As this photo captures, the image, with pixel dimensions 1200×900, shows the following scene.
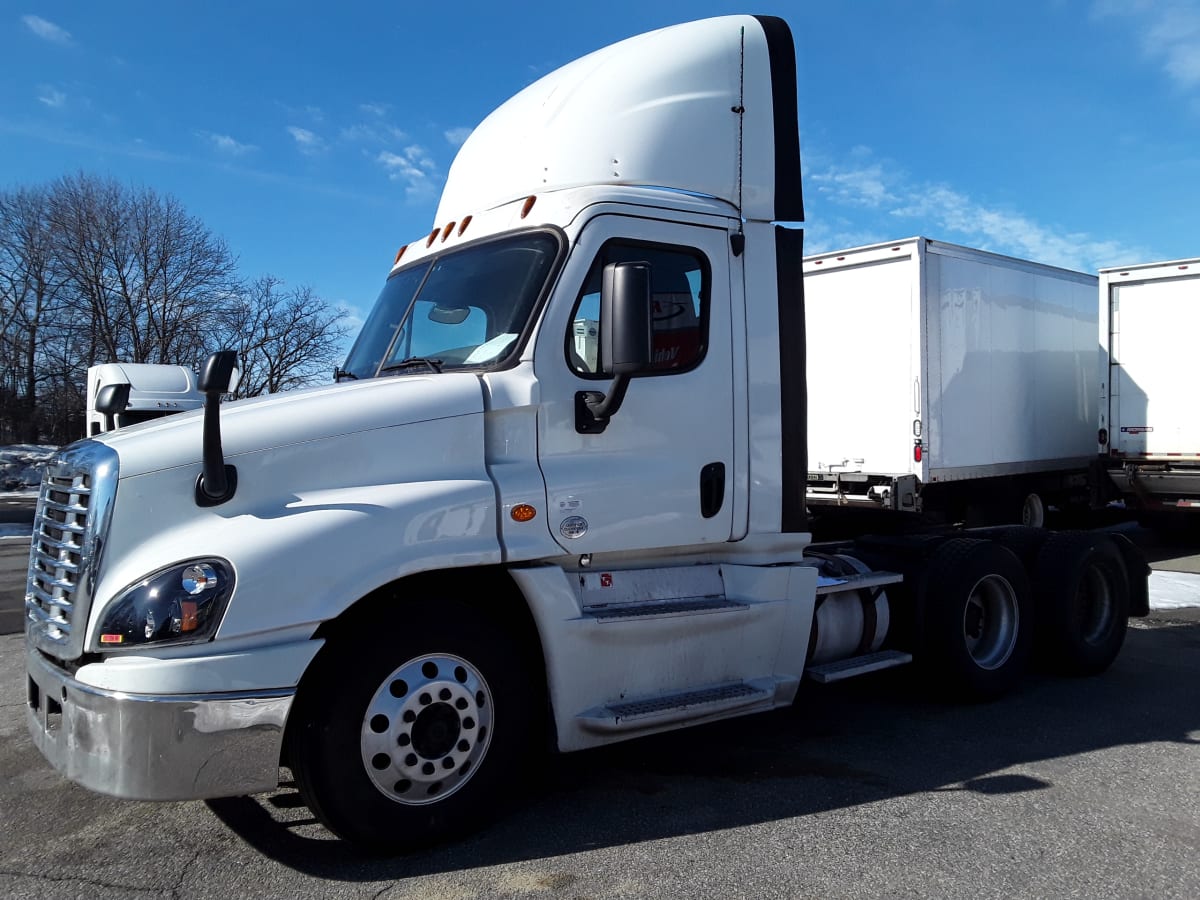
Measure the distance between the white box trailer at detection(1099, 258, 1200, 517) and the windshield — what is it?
1066cm

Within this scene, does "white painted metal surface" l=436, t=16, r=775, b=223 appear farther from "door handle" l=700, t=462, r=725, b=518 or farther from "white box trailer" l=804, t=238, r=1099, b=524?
"white box trailer" l=804, t=238, r=1099, b=524

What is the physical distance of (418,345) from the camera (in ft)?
14.9

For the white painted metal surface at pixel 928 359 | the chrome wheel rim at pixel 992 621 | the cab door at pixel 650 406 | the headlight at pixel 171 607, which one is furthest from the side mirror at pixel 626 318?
the white painted metal surface at pixel 928 359

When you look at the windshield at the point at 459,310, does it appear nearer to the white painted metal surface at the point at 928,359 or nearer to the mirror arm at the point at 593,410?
the mirror arm at the point at 593,410

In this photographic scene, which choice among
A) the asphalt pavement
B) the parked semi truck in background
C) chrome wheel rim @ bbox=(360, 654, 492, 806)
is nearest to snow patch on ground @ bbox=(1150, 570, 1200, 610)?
the asphalt pavement

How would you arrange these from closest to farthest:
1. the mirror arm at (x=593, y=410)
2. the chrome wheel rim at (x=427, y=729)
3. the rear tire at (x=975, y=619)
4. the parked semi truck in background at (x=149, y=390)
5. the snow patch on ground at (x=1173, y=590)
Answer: the chrome wheel rim at (x=427, y=729)
the mirror arm at (x=593, y=410)
the rear tire at (x=975, y=619)
the snow patch on ground at (x=1173, y=590)
the parked semi truck in background at (x=149, y=390)

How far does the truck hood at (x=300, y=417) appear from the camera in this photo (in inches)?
137

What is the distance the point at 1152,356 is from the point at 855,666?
30.2 ft

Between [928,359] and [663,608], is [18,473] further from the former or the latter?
[663,608]

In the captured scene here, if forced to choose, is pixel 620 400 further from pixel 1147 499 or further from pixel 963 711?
pixel 1147 499

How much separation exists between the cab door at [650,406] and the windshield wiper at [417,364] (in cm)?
51

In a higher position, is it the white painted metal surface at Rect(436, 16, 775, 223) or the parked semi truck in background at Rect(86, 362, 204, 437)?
the white painted metal surface at Rect(436, 16, 775, 223)

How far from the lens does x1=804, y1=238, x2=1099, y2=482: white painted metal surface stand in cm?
1022

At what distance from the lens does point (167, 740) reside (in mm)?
3213
